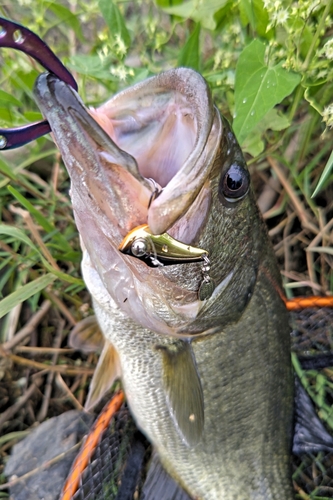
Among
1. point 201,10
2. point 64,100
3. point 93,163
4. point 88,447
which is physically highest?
point 201,10

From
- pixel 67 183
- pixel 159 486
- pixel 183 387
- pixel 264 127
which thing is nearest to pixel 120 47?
pixel 264 127

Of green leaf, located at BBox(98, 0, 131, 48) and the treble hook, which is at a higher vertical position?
green leaf, located at BBox(98, 0, 131, 48)

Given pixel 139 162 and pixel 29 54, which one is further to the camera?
pixel 139 162

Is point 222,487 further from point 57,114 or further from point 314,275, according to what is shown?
point 57,114

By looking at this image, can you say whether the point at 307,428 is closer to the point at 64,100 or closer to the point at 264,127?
the point at 264,127

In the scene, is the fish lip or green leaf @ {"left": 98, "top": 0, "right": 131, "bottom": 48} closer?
the fish lip

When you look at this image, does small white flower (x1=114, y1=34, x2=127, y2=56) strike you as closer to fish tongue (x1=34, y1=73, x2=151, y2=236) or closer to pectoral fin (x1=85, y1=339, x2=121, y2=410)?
fish tongue (x1=34, y1=73, x2=151, y2=236)

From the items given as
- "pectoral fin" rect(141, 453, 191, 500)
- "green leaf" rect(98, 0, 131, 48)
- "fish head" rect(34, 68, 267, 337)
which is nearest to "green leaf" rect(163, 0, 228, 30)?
"green leaf" rect(98, 0, 131, 48)
